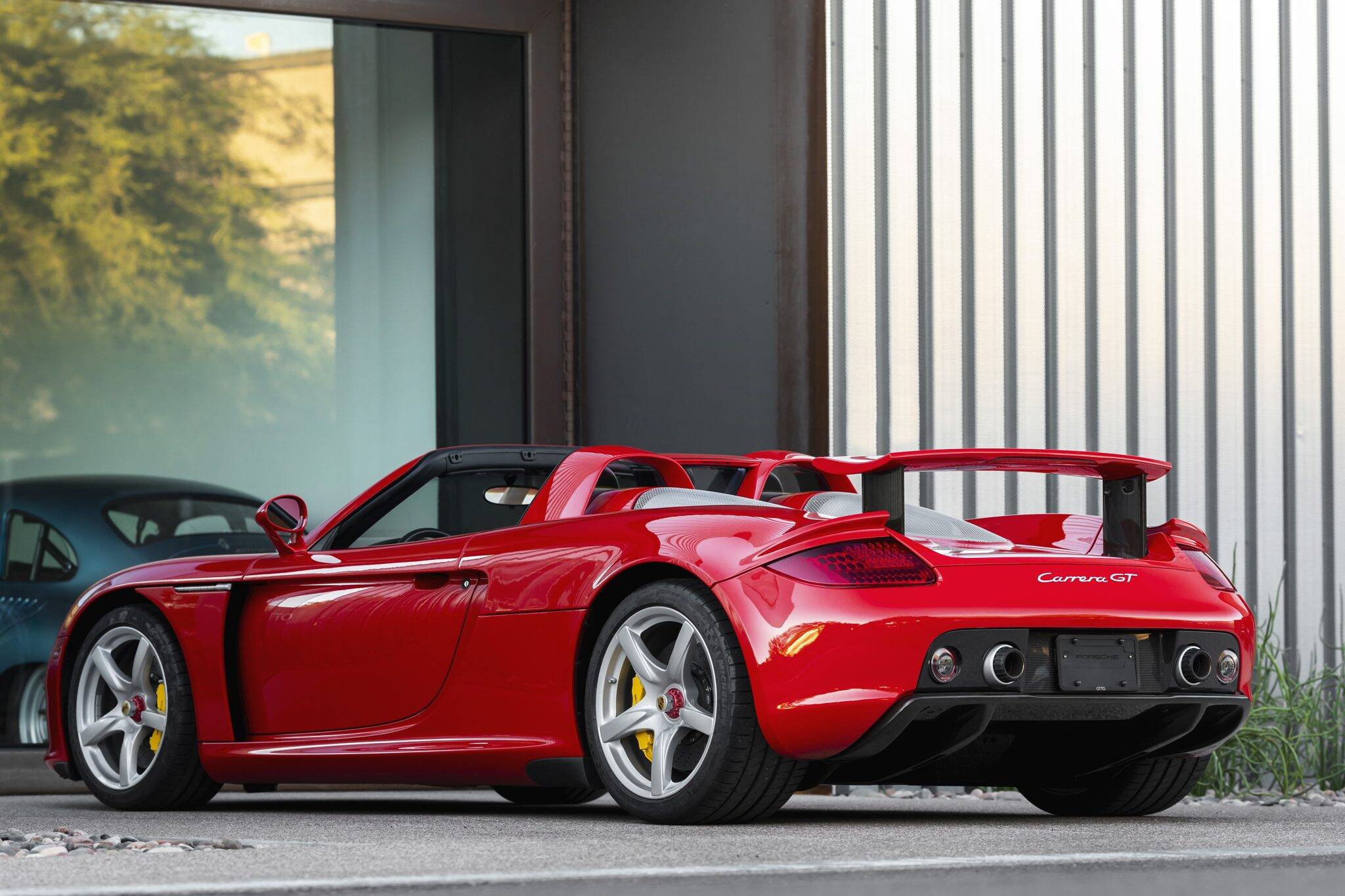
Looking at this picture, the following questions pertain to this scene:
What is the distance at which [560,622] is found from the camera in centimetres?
503

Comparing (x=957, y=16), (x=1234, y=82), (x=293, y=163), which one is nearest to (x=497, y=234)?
(x=293, y=163)

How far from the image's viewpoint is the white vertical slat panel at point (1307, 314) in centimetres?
→ 902

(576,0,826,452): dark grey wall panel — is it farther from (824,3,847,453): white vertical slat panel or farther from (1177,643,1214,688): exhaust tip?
(1177,643,1214,688): exhaust tip

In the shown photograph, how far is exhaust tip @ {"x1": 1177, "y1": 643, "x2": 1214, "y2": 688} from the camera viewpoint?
4809 mm

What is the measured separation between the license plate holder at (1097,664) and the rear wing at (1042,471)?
1.14 feet

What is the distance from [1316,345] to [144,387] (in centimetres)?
567

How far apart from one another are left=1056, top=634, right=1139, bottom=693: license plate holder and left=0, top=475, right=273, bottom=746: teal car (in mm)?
4885

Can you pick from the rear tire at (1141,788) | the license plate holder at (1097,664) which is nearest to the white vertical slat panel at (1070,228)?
the rear tire at (1141,788)

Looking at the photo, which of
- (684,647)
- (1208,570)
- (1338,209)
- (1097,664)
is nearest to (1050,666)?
(1097,664)

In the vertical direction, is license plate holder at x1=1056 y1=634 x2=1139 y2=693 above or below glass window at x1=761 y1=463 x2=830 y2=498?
below

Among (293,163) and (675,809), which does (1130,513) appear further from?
(293,163)

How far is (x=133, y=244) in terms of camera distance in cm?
937

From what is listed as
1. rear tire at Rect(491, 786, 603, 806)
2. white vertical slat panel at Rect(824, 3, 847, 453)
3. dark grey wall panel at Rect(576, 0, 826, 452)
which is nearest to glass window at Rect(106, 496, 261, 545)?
dark grey wall panel at Rect(576, 0, 826, 452)

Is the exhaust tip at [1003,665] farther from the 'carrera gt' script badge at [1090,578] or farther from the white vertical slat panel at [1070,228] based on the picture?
the white vertical slat panel at [1070,228]
